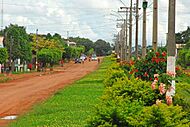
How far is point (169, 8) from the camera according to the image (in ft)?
38.5

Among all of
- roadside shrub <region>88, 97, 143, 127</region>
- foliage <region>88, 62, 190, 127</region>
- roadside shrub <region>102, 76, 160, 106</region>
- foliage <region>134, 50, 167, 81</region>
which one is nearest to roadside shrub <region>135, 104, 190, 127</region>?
foliage <region>88, 62, 190, 127</region>

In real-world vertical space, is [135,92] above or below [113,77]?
above

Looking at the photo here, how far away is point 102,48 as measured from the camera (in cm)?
→ 18425

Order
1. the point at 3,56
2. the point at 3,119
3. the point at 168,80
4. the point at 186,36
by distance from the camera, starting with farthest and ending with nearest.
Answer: the point at 186,36, the point at 3,56, the point at 3,119, the point at 168,80

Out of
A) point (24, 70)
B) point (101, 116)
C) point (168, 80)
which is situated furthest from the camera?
point (24, 70)

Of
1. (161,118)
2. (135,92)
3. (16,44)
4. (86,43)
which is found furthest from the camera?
(86,43)

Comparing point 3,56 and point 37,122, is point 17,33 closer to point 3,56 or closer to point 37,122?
point 3,56

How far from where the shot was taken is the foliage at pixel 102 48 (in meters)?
180

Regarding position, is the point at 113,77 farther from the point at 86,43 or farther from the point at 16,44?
the point at 86,43

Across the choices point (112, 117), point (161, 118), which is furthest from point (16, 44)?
point (161, 118)

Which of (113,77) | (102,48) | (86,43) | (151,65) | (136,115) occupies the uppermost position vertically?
(86,43)

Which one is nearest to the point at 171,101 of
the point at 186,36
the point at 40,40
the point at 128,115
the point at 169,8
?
the point at 128,115

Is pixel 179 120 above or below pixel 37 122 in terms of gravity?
above

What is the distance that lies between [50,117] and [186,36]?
104834mm
